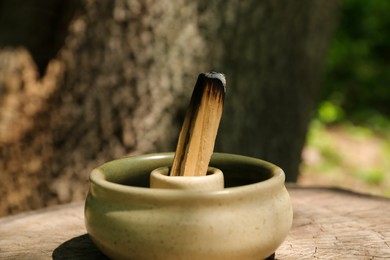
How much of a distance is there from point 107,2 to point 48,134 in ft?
1.95

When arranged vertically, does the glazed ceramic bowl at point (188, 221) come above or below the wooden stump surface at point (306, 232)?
above

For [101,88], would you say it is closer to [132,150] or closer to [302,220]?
[132,150]

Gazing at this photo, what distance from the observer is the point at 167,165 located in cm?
150

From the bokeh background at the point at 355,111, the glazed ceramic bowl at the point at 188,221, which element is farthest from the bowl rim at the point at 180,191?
the bokeh background at the point at 355,111

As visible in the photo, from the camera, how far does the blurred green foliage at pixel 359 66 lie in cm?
645

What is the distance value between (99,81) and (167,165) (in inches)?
37.6

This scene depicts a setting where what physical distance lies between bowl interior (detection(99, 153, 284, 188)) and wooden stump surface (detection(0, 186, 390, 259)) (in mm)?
182

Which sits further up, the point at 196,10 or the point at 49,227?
the point at 196,10

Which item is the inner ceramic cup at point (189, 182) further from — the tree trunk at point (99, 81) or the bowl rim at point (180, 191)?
the tree trunk at point (99, 81)

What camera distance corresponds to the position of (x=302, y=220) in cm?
158

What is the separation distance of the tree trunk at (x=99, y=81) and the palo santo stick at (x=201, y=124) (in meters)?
1.06

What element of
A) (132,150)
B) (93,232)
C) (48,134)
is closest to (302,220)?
(93,232)

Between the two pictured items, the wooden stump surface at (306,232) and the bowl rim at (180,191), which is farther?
the wooden stump surface at (306,232)

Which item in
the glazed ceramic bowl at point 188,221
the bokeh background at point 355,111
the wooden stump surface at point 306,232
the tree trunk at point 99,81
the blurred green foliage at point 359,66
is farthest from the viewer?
the blurred green foliage at point 359,66
